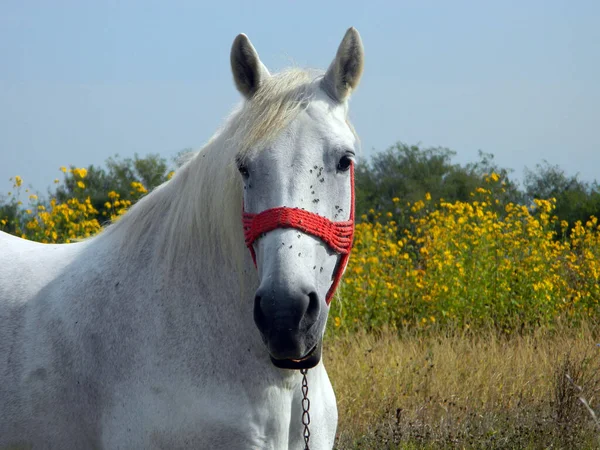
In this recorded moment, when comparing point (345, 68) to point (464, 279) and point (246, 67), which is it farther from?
point (464, 279)

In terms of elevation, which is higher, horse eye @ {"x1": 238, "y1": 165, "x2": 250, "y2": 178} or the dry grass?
horse eye @ {"x1": 238, "y1": 165, "x2": 250, "y2": 178}

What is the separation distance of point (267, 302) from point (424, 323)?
194 inches

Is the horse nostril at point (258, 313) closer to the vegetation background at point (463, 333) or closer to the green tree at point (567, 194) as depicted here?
the vegetation background at point (463, 333)

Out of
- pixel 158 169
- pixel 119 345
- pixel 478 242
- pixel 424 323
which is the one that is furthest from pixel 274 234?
pixel 158 169

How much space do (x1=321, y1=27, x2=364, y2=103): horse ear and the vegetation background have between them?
3.67 feet

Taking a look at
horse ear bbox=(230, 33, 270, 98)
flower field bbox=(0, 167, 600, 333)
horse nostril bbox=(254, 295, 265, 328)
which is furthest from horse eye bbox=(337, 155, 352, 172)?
flower field bbox=(0, 167, 600, 333)

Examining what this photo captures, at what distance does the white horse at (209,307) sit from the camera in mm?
2086

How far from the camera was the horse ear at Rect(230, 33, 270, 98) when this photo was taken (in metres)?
2.30

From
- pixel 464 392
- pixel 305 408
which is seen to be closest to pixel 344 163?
pixel 305 408

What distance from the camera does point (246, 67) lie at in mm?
2338

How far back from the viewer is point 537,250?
7.03 meters

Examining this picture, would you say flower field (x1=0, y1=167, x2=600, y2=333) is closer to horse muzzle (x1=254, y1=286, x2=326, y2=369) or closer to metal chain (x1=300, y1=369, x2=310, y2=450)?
metal chain (x1=300, y1=369, x2=310, y2=450)

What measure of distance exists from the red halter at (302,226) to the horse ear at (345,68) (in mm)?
478

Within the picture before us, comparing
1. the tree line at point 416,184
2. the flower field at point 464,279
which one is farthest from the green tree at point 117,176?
the flower field at point 464,279
